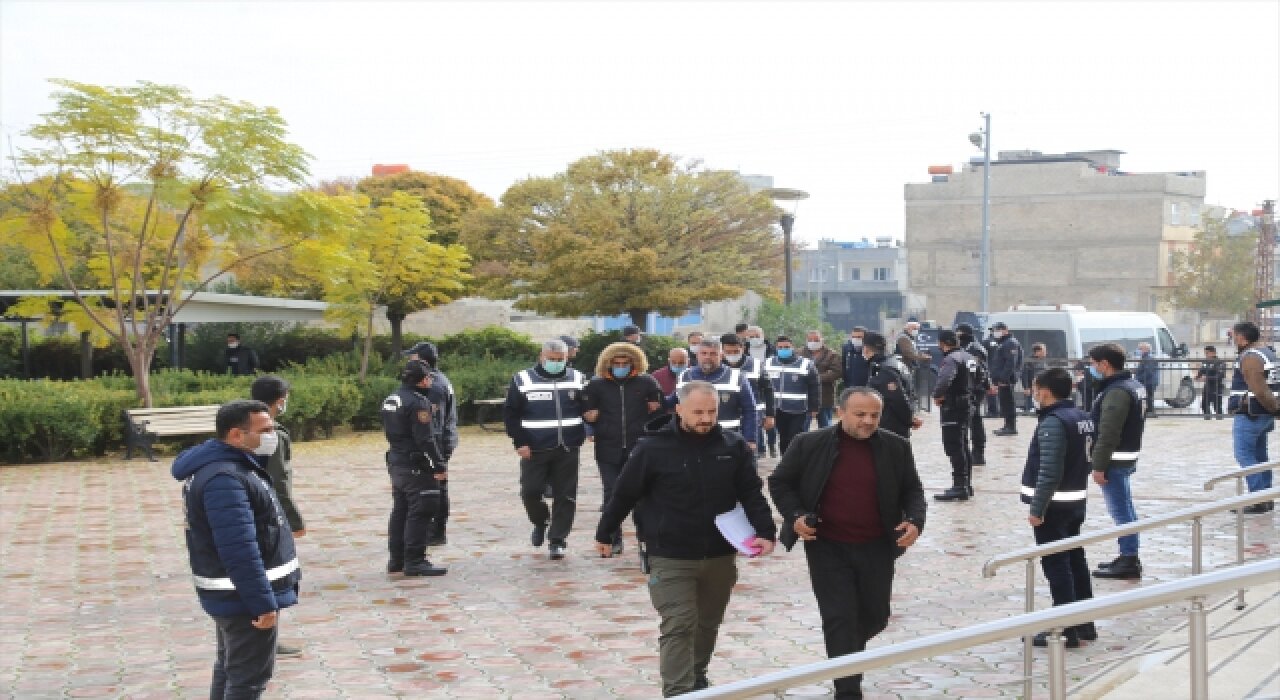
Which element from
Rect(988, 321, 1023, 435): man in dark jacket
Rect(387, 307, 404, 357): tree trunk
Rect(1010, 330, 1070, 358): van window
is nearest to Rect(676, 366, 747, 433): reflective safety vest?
Rect(988, 321, 1023, 435): man in dark jacket

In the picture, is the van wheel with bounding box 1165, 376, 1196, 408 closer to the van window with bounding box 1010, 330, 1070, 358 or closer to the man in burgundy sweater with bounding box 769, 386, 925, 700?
the van window with bounding box 1010, 330, 1070, 358

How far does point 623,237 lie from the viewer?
29.3 metres

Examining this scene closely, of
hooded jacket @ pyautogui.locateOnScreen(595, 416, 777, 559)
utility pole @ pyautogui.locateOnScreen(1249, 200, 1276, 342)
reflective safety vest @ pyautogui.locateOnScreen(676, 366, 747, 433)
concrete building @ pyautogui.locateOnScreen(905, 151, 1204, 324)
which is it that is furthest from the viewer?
concrete building @ pyautogui.locateOnScreen(905, 151, 1204, 324)

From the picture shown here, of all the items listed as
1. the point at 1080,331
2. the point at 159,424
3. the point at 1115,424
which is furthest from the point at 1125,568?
the point at 1080,331

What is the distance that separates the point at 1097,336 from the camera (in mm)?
29812

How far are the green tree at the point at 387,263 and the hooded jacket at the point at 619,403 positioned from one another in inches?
620

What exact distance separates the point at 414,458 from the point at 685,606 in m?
4.25

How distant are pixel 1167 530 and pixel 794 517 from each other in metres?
6.50

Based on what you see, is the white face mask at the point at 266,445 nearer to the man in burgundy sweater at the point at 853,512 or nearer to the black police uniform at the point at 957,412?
the man in burgundy sweater at the point at 853,512

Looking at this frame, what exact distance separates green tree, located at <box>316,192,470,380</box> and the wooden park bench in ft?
20.4

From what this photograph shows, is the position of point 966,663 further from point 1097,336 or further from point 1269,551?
point 1097,336

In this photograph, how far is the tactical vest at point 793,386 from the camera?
51.0 feet

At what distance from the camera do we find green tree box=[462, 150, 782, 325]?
95.3ft

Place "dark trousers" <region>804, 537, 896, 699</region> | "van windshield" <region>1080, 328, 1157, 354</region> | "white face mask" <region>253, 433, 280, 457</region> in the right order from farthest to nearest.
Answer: "van windshield" <region>1080, 328, 1157, 354</region>
"dark trousers" <region>804, 537, 896, 699</region>
"white face mask" <region>253, 433, 280, 457</region>
